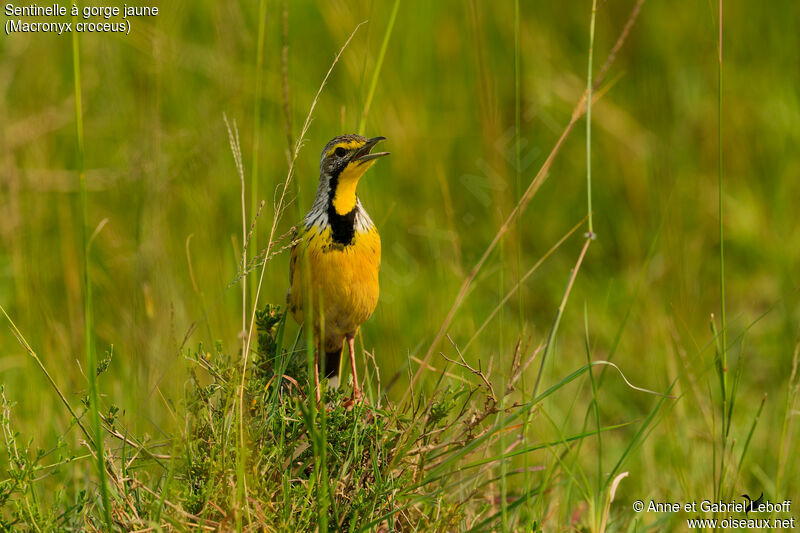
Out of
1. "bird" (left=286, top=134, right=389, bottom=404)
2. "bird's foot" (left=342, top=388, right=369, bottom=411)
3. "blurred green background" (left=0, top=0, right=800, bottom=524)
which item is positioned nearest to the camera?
"bird's foot" (left=342, top=388, right=369, bottom=411)

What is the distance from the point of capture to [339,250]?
3256 millimetres

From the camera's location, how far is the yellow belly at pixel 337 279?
10.5ft

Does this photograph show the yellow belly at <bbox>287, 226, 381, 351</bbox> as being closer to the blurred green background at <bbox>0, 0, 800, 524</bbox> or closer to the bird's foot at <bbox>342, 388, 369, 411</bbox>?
the bird's foot at <bbox>342, 388, 369, 411</bbox>

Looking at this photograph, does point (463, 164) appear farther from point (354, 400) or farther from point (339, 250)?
point (354, 400)

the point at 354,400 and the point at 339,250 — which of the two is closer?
the point at 354,400

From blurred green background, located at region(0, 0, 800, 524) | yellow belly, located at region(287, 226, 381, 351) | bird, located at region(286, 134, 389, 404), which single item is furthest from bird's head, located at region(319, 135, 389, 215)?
blurred green background, located at region(0, 0, 800, 524)

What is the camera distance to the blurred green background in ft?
16.6

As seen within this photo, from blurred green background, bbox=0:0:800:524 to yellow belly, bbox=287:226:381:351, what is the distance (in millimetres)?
1286

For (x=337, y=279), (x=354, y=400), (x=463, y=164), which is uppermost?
(x=463, y=164)

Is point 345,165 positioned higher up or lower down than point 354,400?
higher up

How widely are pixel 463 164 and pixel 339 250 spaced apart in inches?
124

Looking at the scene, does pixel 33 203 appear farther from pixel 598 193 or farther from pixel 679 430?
pixel 679 430

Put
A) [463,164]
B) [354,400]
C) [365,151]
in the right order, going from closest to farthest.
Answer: [354,400]
[365,151]
[463,164]

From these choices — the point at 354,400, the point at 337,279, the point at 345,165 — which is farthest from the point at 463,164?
the point at 354,400
